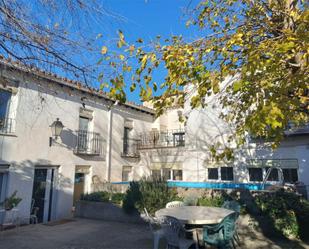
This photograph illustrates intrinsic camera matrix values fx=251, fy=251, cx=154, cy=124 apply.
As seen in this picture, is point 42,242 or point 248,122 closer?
point 248,122

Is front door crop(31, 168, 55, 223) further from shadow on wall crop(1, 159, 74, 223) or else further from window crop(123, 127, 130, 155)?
window crop(123, 127, 130, 155)

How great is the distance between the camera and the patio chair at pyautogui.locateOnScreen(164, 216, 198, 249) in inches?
215

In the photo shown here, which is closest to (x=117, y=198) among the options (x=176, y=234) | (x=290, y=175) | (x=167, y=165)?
(x=167, y=165)

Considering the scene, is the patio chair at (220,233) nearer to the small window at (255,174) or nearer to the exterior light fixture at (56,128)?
the exterior light fixture at (56,128)

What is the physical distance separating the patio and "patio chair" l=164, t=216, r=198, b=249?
1.54m

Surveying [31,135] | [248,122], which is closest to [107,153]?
[31,135]

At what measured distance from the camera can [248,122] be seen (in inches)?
131

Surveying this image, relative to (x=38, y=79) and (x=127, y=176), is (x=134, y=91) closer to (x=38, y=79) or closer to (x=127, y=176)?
(x=38, y=79)

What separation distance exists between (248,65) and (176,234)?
3.86 meters

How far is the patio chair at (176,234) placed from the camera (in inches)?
215

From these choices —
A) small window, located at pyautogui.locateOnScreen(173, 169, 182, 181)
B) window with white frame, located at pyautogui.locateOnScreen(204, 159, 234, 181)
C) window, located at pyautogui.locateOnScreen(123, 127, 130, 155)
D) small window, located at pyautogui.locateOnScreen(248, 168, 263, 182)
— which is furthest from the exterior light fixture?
small window, located at pyautogui.locateOnScreen(248, 168, 263, 182)

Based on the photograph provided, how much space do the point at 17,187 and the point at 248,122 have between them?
392 inches

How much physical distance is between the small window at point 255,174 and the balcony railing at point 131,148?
722cm

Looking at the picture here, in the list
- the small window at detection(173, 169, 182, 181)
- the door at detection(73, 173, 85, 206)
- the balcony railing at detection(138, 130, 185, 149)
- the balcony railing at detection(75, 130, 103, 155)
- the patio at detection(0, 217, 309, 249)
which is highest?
the balcony railing at detection(138, 130, 185, 149)
